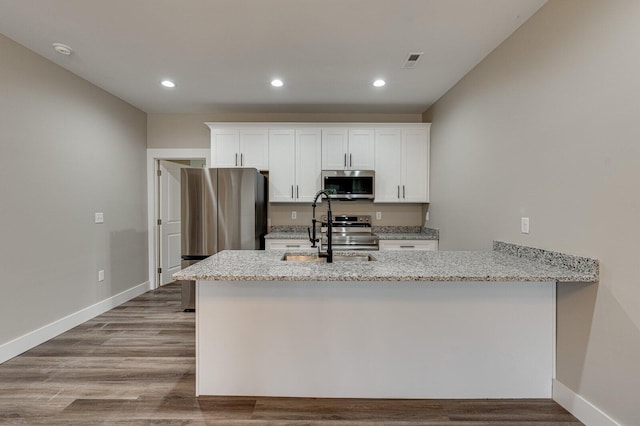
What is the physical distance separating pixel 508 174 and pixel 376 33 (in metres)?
1.53

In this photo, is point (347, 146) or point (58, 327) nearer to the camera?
point (58, 327)

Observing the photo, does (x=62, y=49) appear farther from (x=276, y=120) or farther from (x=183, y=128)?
(x=276, y=120)

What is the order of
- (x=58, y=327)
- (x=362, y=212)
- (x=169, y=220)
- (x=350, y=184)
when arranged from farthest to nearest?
(x=169, y=220) → (x=362, y=212) → (x=350, y=184) → (x=58, y=327)

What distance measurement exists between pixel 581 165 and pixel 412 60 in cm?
166

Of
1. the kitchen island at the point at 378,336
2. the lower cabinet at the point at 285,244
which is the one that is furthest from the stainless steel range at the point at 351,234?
the kitchen island at the point at 378,336

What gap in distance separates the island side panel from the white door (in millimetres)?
3109

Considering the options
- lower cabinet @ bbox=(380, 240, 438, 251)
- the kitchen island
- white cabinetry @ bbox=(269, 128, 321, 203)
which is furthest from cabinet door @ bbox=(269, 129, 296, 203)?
the kitchen island

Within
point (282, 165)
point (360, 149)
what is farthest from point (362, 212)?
point (282, 165)

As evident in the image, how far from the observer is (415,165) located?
160 inches

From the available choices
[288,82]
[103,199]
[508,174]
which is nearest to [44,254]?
[103,199]

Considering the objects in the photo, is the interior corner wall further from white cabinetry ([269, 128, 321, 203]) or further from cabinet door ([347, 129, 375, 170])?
cabinet door ([347, 129, 375, 170])

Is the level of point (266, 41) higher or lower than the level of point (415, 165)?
higher

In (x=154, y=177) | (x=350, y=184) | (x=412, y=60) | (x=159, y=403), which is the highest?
(x=412, y=60)

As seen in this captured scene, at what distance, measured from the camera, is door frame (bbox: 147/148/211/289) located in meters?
4.34
